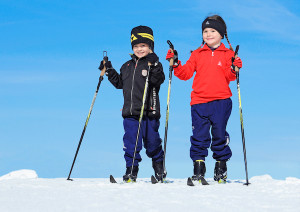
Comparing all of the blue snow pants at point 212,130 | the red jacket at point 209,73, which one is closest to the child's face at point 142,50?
the red jacket at point 209,73

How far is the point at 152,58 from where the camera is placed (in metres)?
7.43

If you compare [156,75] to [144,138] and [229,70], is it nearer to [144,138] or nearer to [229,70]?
[144,138]

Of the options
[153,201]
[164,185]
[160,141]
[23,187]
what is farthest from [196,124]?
[23,187]

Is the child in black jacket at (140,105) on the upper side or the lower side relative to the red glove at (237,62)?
lower

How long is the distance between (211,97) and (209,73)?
394mm

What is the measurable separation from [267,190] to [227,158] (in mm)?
950

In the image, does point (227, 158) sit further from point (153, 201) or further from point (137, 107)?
point (153, 201)

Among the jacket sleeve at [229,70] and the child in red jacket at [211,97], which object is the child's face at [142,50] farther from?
the jacket sleeve at [229,70]

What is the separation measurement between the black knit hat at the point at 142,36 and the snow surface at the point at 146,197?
239 cm

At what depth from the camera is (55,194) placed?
6.01 m

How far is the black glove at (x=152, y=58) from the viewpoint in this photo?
7349 millimetres

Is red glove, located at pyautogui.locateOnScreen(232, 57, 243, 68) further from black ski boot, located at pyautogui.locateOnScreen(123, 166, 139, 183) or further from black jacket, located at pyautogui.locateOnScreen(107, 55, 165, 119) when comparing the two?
black ski boot, located at pyautogui.locateOnScreen(123, 166, 139, 183)

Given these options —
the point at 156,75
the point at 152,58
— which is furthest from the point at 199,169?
the point at 152,58

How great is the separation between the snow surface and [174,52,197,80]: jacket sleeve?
1771 mm
